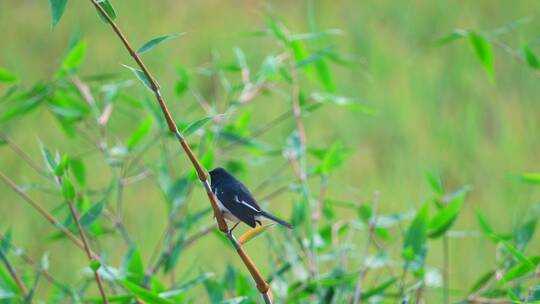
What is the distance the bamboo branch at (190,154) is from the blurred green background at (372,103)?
1.07 meters

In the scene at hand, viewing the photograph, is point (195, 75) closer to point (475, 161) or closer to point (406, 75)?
point (406, 75)

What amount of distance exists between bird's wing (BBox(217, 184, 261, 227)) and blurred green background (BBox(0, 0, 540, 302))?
93cm

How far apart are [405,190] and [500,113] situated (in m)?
0.41

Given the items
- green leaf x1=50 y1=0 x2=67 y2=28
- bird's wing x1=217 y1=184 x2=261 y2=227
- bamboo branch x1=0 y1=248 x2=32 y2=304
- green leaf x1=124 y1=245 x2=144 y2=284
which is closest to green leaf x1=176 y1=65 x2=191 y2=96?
green leaf x1=124 y1=245 x2=144 y2=284

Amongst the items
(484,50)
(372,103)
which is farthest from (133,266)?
(372,103)

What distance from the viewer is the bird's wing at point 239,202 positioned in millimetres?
687

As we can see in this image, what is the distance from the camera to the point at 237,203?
2.29 ft

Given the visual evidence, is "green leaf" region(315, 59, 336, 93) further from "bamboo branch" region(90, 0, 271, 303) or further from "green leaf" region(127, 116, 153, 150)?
"bamboo branch" region(90, 0, 271, 303)

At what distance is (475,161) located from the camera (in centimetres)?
199

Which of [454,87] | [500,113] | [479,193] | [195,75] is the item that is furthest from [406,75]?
[195,75]

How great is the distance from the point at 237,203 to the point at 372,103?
146 centimetres

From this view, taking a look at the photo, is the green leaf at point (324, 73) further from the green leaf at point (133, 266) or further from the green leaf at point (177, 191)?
the green leaf at point (133, 266)

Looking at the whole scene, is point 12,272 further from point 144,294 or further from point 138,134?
point 138,134

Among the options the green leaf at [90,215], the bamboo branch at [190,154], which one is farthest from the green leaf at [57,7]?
the green leaf at [90,215]
